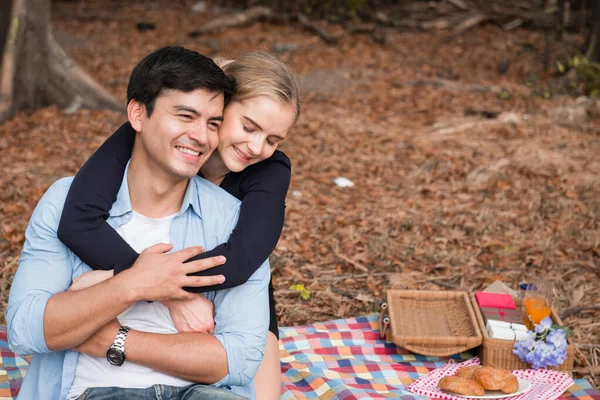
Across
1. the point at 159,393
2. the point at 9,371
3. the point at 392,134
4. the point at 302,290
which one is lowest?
the point at 392,134

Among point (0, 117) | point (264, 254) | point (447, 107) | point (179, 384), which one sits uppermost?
point (264, 254)

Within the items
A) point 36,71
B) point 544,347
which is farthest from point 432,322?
point 36,71

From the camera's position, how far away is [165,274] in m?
2.54

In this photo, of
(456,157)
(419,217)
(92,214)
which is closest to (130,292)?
(92,214)

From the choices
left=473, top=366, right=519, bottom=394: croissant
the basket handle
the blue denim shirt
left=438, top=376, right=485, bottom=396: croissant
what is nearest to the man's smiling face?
the blue denim shirt

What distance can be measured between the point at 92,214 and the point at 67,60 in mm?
6157

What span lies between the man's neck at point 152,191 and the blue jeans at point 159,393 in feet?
2.10

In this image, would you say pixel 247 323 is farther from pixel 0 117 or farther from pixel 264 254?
pixel 0 117

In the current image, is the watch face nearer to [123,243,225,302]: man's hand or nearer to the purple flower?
[123,243,225,302]: man's hand

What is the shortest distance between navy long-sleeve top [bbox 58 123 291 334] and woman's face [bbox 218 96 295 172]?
198 mm

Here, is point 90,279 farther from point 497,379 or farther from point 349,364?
point 497,379

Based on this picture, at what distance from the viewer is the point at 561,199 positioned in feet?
21.9

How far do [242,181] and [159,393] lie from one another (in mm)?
1041

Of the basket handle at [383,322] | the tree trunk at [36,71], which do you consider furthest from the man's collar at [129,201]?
the tree trunk at [36,71]
